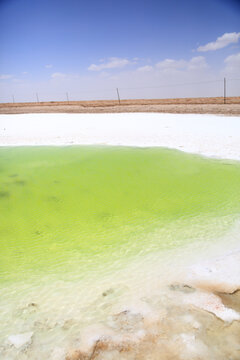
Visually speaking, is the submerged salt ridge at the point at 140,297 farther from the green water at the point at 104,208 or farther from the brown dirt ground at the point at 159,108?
the brown dirt ground at the point at 159,108

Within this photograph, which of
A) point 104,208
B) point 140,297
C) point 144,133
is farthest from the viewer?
point 144,133

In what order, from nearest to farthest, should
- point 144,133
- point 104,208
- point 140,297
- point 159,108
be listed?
point 140,297 < point 104,208 < point 144,133 < point 159,108

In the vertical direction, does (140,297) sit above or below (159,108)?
below

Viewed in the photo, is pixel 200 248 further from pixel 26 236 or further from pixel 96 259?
pixel 26 236

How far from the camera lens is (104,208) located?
3.93 metres

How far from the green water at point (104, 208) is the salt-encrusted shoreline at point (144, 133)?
1070 mm

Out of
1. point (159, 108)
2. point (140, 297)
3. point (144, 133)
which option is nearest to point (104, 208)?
point (140, 297)

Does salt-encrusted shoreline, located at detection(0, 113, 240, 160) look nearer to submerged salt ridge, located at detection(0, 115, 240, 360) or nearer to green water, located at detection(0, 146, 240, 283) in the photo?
green water, located at detection(0, 146, 240, 283)

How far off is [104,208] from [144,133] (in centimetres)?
552

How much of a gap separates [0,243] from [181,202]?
2.50 metres

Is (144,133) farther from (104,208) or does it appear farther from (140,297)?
(140,297)

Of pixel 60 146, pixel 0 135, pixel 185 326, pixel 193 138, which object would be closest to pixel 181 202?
pixel 185 326

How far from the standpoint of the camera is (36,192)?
184 inches

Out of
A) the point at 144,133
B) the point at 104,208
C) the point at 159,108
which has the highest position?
the point at 159,108
